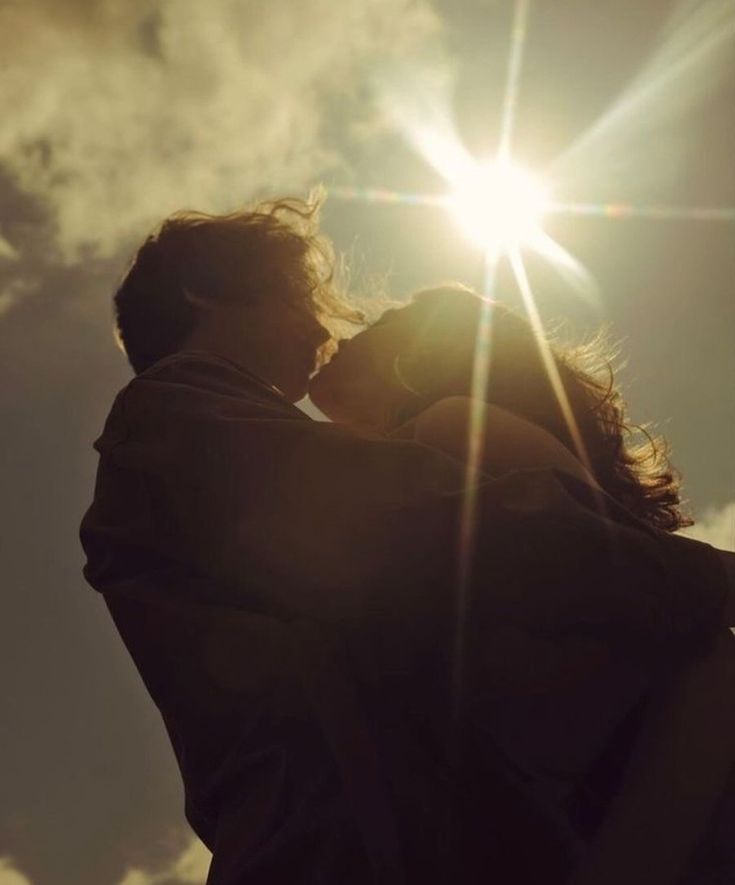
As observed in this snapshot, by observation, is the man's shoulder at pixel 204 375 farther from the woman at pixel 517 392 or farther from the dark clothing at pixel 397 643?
the woman at pixel 517 392

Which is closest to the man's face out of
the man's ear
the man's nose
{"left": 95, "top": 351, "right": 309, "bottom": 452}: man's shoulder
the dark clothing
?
the man's nose

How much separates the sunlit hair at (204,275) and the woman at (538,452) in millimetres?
334

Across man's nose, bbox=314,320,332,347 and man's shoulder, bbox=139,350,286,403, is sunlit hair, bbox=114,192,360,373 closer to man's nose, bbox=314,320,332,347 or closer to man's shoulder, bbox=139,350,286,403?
man's nose, bbox=314,320,332,347

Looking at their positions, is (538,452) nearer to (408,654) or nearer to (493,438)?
(493,438)

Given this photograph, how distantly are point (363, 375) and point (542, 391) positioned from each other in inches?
34.5

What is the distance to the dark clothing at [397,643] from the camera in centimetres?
161

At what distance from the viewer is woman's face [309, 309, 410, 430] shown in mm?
3387

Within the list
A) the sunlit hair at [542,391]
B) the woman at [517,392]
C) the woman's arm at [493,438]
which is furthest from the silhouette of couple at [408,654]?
the sunlit hair at [542,391]

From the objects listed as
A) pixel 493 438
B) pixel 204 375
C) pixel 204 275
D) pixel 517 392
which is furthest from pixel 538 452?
pixel 204 275

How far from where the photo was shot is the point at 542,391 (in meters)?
2.77

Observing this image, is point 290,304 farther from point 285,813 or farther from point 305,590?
point 285,813

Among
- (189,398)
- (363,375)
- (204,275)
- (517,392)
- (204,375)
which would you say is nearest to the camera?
(189,398)

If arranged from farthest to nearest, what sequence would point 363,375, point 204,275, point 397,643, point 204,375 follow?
point 363,375
point 204,275
point 204,375
point 397,643

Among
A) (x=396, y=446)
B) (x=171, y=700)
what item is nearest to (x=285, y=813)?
(x=171, y=700)
